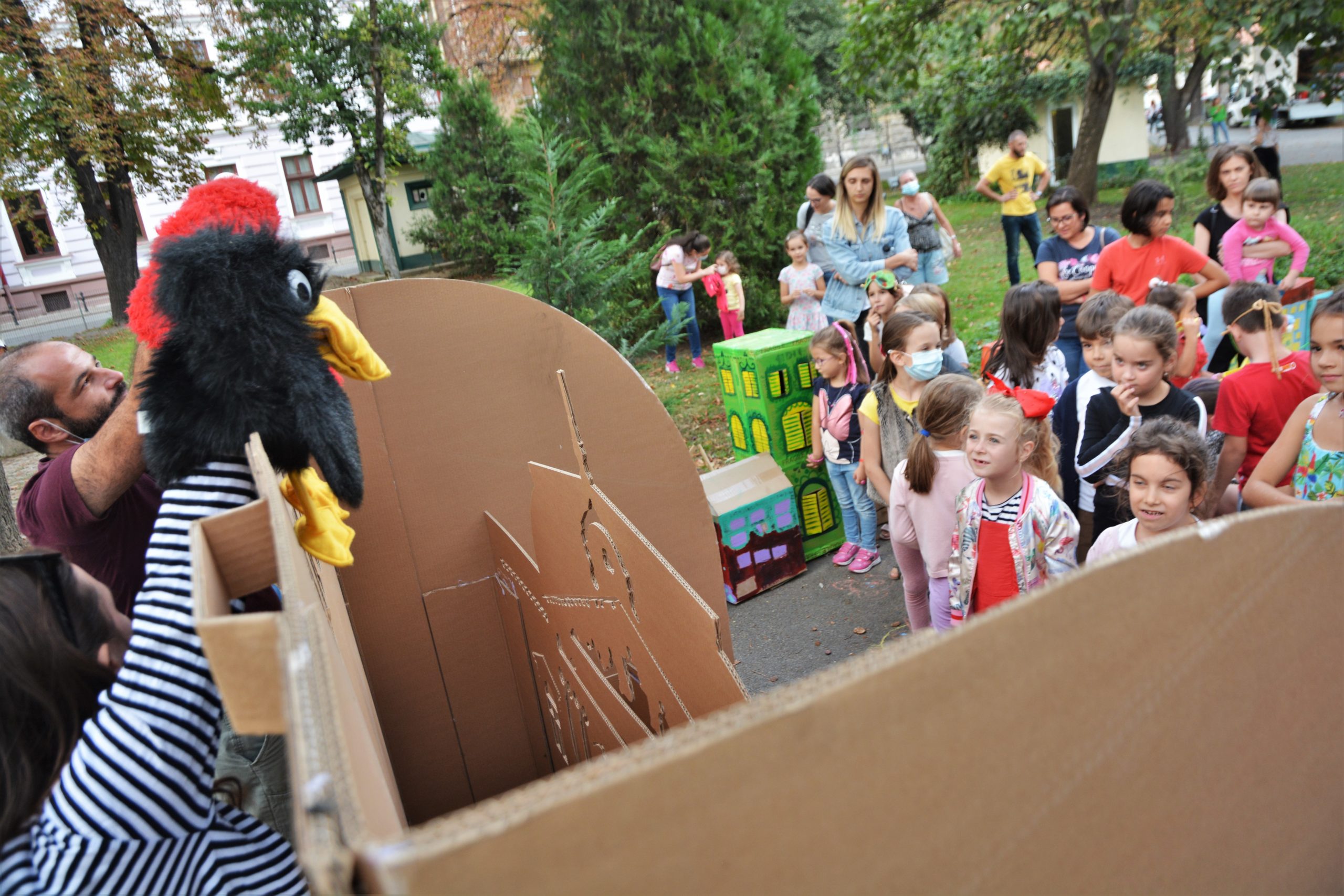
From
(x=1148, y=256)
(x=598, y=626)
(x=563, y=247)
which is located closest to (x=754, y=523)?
(x=563, y=247)

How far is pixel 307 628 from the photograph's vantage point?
555mm

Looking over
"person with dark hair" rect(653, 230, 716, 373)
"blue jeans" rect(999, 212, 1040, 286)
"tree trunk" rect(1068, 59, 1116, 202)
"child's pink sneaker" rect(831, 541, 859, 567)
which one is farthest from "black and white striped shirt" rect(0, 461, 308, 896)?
"tree trunk" rect(1068, 59, 1116, 202)

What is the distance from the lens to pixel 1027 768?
49 cm

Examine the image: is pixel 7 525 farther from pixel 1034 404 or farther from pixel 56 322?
pixel 56 322

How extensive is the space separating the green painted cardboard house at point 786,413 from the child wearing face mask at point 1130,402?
175 centimetres

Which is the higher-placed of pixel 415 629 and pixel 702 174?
pixel 702 174

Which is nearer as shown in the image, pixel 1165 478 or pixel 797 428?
pixel 1165 478

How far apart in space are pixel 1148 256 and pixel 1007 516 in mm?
2680

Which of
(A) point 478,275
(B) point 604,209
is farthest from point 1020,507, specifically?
(A) point 478,275

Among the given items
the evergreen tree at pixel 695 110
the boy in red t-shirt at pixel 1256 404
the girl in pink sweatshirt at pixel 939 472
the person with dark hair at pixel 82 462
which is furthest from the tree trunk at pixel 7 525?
the evergreen tree at pixel 695 110

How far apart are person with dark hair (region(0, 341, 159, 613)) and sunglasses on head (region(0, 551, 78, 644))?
23 cm

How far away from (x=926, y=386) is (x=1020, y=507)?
2.21 feet

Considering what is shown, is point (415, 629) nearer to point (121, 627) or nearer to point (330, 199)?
point (121, 627)

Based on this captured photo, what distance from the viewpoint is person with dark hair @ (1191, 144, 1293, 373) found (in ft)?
15.9
